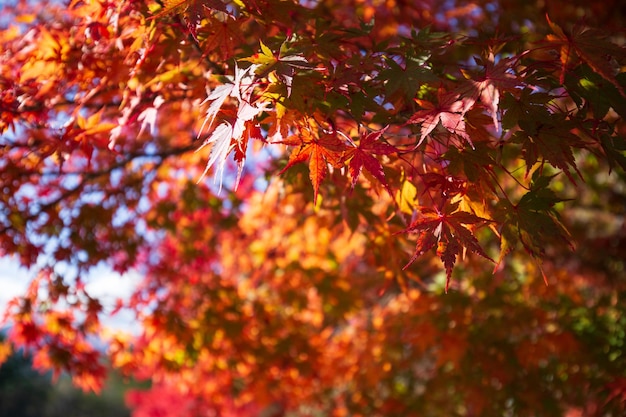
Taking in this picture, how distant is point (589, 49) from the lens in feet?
4.75

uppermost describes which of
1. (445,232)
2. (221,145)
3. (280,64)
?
(280,64)

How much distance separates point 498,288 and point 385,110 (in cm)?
250

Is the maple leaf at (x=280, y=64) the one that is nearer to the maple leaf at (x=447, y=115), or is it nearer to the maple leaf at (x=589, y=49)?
the maple leaf at (x=447, y=115)

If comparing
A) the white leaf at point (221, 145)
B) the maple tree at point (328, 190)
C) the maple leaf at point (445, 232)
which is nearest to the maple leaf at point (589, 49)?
the maple tree at point (328, 190)

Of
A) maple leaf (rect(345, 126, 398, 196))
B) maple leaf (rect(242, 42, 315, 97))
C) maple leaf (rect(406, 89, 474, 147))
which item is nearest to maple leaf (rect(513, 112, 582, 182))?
maple leaf (rect(406, 89, 474, 147))

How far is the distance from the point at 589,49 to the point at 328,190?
1.36 metres

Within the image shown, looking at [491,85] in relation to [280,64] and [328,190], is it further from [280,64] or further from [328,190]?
[328,190]

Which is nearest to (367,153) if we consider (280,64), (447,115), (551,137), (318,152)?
(318,152)

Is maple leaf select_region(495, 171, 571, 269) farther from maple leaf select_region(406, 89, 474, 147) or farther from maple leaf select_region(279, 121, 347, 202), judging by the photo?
maple leaf select_region(279, 121, 347, 202)

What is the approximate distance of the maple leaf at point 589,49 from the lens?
1.41 metres

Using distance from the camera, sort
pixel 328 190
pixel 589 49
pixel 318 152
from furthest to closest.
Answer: pixel 328 190 < pixel 318 152 < pixel 589 49

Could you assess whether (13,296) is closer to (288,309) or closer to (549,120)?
(288,309)

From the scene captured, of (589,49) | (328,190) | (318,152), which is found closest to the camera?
(589,49)

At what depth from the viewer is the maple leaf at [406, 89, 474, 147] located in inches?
57.9
